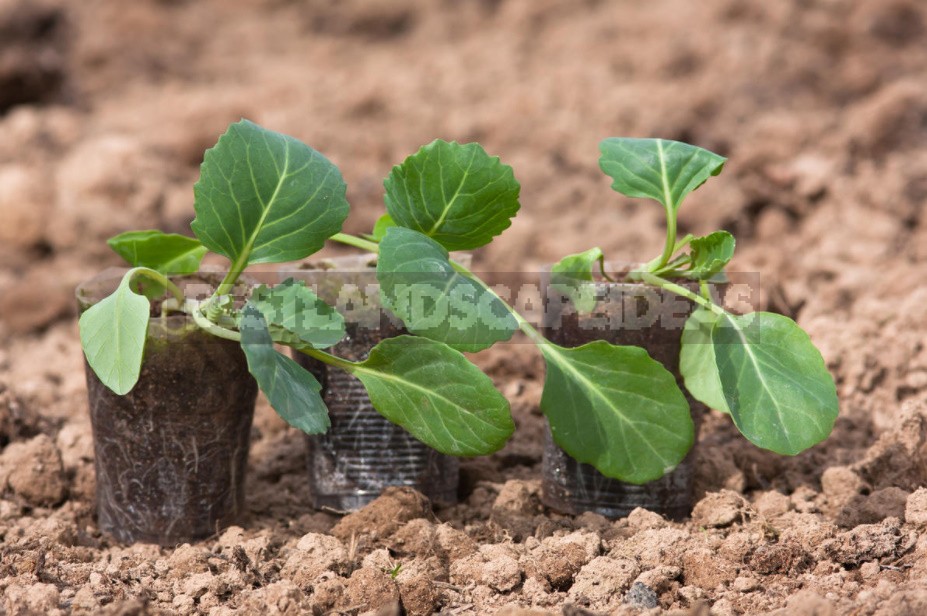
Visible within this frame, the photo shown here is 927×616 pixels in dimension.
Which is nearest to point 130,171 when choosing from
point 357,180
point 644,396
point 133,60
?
point 357,180

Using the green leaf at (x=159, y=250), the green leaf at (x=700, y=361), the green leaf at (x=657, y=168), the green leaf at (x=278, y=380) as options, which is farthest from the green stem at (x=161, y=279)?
the green leaf at (x=700, y=361)

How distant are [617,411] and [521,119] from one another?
2316 mm

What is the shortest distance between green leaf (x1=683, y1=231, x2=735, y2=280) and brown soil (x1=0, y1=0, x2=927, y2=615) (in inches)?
17.3

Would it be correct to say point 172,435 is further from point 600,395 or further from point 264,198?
point 600,395

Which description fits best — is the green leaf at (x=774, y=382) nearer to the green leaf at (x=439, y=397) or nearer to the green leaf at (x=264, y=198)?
the green leaf at (x=439, y=397)

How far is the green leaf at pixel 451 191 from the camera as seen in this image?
1836mm

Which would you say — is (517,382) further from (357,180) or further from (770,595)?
(357,180)

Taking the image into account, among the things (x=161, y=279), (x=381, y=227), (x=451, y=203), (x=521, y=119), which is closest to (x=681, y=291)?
(x=451, y=203)

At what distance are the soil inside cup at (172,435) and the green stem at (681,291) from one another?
77 centimetres

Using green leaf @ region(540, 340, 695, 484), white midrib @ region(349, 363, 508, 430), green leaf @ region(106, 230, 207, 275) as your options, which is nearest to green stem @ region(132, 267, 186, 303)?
green leaf @ region(106, 230, 207, 275)

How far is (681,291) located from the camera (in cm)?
186

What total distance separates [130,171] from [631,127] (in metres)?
1.80

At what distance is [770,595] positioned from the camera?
1.65 metres

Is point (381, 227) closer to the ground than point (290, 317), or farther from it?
farther from it
